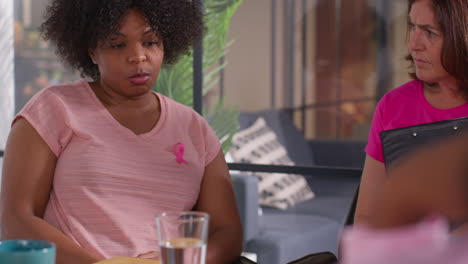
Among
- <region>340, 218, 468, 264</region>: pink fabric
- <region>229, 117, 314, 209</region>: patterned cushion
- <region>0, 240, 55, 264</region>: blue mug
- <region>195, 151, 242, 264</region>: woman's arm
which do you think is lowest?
<region>229, 117, 314, 209</region>: patterned cushion

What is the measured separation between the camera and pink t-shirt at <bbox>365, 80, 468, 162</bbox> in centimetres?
158

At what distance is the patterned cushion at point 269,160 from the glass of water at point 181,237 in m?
1.87

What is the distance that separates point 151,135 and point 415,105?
70 centimetres

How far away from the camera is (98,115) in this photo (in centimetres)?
168

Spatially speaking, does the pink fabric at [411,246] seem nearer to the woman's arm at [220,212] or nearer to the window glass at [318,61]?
the woman's arm at [220,212]

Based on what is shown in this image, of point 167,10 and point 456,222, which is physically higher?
point 167,10

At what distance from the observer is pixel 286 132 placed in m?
3.45

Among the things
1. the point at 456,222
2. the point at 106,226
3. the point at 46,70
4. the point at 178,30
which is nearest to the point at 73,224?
the point at 106,226

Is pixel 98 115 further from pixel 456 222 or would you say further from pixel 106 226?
pixel 456 222

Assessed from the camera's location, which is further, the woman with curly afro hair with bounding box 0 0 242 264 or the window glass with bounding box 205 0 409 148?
the window glass with bounding box 205 0 409 148

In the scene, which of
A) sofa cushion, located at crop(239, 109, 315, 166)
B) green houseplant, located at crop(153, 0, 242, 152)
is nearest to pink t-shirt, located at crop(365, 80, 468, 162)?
sofa cushion, located at crop(239, 109, 315, 166)

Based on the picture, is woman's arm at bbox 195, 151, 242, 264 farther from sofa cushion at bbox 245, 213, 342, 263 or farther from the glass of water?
sofa cushion at bbox 245, 213, 342, 263

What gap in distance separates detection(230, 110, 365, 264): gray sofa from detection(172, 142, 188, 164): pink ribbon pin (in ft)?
3.05

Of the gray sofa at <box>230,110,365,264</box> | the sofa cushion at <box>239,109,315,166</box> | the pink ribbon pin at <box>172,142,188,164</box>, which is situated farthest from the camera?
the sofa cushion at <box>239,109,315,166</box>
